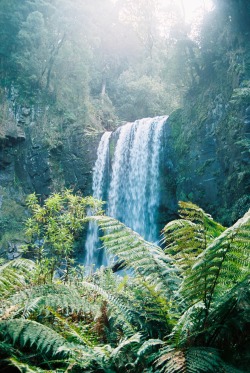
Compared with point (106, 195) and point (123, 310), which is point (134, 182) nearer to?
point (106, 195)

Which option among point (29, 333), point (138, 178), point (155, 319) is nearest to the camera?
point (29, 333)

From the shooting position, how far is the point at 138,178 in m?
15.0

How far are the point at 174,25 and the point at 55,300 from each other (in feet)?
53.3

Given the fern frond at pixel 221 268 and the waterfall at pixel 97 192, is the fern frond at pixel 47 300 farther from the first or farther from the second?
the waterfall at pixel 97 192

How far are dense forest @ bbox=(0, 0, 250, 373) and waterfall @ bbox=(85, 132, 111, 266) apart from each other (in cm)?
39

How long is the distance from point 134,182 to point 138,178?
0.91 feet

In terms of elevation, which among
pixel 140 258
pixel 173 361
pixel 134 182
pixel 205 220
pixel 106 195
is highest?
→ pixel 205 220

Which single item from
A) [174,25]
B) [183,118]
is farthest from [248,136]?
[174,25]

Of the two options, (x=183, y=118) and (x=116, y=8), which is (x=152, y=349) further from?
(x=116, y=8)

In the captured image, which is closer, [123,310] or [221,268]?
[221,268]

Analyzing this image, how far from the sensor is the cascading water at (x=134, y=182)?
14320 mm

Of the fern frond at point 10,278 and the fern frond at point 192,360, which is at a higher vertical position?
the fern frond at point 192,360

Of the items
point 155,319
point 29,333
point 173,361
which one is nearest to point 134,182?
point 155,319

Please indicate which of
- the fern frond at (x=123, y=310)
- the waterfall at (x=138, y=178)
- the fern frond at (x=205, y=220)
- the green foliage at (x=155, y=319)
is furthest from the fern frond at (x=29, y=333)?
the waterfall at (x=138, y=178)
